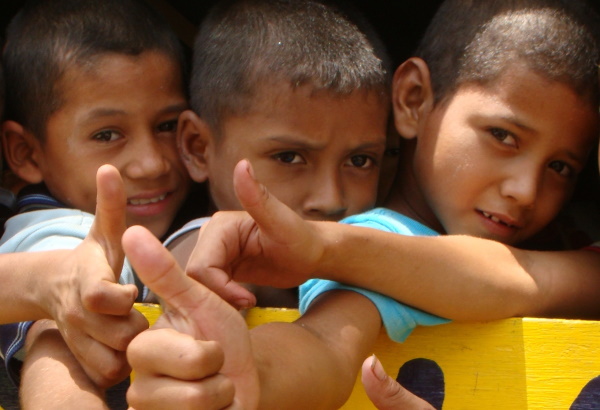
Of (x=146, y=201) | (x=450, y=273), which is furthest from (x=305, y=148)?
(x=450, y=273)

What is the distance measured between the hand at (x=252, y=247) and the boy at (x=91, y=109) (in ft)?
1.86

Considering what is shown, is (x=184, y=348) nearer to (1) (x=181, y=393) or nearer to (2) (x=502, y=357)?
(1) (x=181, y=393)

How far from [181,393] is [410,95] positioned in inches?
40.0

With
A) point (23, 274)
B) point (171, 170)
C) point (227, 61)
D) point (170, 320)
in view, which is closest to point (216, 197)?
point (171, 170)

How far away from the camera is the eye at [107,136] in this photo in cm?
174

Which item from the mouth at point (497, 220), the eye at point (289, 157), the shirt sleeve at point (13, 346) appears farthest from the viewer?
the eye at point (289, 157)

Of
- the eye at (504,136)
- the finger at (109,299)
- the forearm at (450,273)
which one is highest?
the eye at (504,136)

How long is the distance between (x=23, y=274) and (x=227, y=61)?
658mm

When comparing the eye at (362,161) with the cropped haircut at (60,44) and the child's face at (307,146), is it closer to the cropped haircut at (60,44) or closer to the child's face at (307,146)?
the child's face at (307,146)

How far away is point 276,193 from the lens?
5.41ft

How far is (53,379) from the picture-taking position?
115 cm

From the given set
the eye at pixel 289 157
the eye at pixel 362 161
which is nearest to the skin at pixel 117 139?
the eye at pixel 289 157

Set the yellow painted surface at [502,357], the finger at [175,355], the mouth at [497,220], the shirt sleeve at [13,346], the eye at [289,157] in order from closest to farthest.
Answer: the finger at [175,355]
the yellow painted surface at [502,357]
the shirt sleeve at [13,346]
the mouth at [497,220]
the eye at [289,157]

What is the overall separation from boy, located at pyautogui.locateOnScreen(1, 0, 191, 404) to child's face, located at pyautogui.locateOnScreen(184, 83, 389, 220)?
0.15 metres
